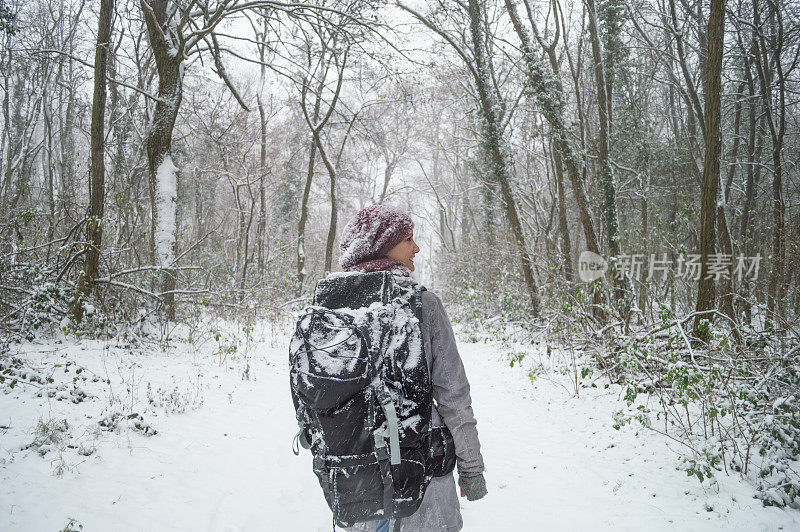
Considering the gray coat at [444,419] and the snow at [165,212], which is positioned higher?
the snow at [165,212]

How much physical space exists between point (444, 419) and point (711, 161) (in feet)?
18.2

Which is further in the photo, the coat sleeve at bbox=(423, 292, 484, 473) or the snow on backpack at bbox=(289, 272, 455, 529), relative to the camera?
the coat sleeve at bbox=(423, 292, 484, 473)

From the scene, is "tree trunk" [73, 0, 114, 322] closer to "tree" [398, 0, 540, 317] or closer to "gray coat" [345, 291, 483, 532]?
"gray coat" [345, 291, 483, 532]

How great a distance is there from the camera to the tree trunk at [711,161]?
A: 529cm

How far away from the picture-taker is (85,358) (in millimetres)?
5719

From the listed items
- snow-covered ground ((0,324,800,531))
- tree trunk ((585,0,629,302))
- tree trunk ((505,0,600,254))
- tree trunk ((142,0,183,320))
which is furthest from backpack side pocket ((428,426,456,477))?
tree trunk ((505,0,600,254))

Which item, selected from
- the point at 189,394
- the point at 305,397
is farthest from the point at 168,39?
the point at 305,397

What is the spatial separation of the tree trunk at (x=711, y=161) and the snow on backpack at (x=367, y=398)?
506 centimetres

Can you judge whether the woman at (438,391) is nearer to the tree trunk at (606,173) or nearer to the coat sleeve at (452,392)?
the coat sleeve at (452,392)

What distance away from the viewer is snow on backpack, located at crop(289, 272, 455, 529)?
1.54 meters

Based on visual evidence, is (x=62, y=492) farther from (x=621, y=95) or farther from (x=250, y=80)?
A: (x=250, y=80)

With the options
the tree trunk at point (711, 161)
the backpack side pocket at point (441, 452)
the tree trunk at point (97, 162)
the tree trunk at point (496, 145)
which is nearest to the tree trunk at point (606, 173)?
the tree trunk at point (496, 145)

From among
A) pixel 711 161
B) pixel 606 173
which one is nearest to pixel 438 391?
pixel 711 161

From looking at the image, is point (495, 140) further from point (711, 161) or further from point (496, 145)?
point (711, 161)
